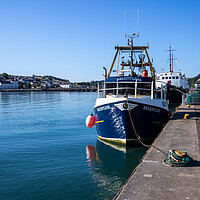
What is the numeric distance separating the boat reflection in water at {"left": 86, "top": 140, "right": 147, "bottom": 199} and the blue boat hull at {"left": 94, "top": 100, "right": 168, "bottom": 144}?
586mm

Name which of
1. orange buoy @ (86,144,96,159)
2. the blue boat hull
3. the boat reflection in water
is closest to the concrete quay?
the boat reflection in water

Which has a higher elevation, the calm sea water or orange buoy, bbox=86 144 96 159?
the calm sea water

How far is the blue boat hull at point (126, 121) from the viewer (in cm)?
1133

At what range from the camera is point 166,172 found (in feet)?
19.6

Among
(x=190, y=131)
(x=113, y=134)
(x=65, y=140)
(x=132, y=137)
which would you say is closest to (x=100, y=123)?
(x=113, y=134)

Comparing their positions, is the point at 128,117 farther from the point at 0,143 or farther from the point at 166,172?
the point at 0,143

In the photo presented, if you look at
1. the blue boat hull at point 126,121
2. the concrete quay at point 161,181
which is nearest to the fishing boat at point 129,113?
the blue boat hull at point 126,121

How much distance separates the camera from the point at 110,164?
32.8ft

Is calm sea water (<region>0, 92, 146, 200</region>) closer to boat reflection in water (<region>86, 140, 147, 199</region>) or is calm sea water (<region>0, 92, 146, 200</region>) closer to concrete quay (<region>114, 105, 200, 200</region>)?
boat reflection in water (<region>86, 140, 147, 199</region>)

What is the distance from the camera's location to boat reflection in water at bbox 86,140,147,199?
25.1 ft

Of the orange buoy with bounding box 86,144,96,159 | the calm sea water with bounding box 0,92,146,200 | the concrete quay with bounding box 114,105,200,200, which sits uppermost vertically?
the concrete quay with bounding box 114,105,200,200

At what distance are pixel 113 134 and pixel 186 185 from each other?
7.29 meters

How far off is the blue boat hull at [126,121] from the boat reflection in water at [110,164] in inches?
23.1

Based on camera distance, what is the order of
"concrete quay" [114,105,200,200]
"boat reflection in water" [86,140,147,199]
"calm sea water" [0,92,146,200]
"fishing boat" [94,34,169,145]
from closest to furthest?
1. "concrete quay" [114,105,200,200]
2. "calm sea water" [0,92,146,200]
3. "boat reflection in water" [86,140,147,199]
4. "fishing boat" [94,34,169,145]
